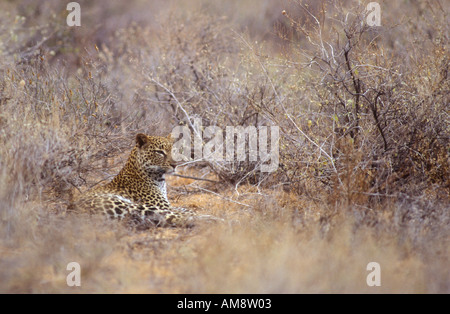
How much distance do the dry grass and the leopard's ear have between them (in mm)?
678

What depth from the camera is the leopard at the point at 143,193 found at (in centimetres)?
638

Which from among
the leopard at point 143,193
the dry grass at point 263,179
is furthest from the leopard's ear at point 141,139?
the dry grass at point 263,179

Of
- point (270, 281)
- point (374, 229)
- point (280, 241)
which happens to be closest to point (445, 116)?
point (374, 229)

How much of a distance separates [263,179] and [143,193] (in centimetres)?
187

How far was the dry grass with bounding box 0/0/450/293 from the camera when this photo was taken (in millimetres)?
4840

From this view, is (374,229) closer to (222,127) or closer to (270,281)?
(270,281)

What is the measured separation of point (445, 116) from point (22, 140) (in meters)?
5.31

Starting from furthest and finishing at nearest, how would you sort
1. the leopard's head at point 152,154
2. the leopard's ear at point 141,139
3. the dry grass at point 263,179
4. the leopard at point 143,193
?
the leopard's head at point 152,154
the leopard's ear at point 141,139
the leopard at point 143,193
the dry grass at point 263,179

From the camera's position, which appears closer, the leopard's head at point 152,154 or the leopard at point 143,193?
the leopard at point 143,193

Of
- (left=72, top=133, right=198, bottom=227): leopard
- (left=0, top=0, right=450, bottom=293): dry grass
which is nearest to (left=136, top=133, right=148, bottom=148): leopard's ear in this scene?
(left=72, top=133, right=198, bottom=227): leopard

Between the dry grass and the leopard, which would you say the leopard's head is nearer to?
the leopard

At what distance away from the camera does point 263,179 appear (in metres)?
7.84

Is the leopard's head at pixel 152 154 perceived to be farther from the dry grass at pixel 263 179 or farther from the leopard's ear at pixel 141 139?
the dry grass at pixel 263 179

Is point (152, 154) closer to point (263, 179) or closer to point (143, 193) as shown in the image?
point (143, 193)
